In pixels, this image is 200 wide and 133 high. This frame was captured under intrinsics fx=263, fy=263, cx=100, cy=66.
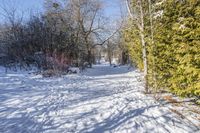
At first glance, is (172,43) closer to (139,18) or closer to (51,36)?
(139,18)

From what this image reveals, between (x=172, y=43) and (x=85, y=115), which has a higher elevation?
(x=172, y=43)

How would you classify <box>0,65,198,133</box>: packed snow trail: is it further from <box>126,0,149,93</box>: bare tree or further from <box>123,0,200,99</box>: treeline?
<box>126,0,149,93</box>: bare tree

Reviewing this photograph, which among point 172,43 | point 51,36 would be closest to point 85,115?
point 172,43

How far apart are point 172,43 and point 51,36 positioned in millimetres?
17142

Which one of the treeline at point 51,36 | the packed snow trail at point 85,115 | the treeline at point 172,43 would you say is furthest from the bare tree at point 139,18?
the treeline at point 51,36

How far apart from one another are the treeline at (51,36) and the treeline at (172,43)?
1100 cm

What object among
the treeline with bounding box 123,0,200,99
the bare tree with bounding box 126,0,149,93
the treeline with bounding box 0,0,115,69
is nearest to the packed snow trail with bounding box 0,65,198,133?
the treeline with bounding box 123,0,200,99

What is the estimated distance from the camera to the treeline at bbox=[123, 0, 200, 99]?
24.6ft

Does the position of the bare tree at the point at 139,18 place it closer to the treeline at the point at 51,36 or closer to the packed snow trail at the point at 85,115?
the packed snow trail at the point at 85,115

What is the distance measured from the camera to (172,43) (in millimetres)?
8984

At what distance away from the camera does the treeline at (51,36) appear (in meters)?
23.2

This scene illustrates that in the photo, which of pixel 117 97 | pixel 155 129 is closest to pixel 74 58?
pixel 117 97

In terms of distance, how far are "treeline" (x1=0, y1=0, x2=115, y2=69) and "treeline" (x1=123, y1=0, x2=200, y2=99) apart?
11.0 m

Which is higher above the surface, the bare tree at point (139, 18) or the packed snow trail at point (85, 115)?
the bare tree at point (139, 18)
